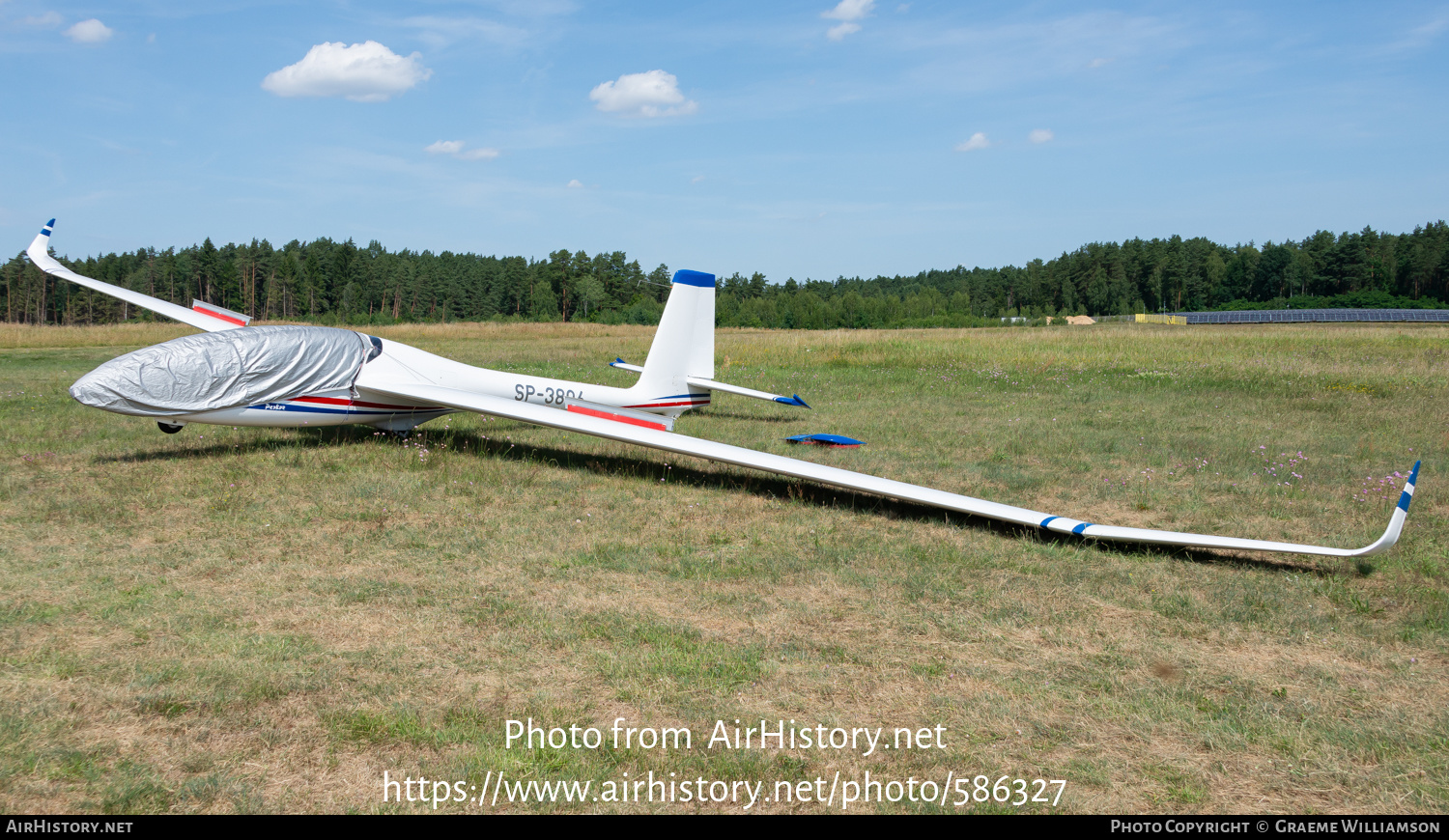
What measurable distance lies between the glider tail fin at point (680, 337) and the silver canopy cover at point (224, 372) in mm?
4064

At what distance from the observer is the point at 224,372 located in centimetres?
897

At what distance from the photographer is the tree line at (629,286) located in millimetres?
93562

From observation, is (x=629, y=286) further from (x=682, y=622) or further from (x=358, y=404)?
(x=682, y=622)

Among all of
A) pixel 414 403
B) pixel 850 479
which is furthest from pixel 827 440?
pixel 414 403

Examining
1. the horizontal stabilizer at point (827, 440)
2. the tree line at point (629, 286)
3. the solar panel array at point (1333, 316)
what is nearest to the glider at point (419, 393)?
the horizontal stabilizer at point (827, 440)

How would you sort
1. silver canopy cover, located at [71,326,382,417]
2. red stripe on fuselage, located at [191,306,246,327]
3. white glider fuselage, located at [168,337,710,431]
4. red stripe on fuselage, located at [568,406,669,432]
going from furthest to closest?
red stripe on fuselage, located at [191,306,246,327]
red stripe on fuselage, located at [568,406,669,432]
white glider fuselage, located at [168,337,710,431]
silver canopy cover, located at [71,326,382,417]

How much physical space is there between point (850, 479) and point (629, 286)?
318 ft

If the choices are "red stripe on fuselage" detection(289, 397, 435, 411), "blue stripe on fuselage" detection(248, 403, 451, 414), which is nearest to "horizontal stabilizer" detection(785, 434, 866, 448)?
"blue stripe on fuselage" detection(248, 403, 451, 414)

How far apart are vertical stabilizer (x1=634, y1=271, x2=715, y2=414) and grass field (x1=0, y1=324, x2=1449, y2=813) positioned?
1.24 meters

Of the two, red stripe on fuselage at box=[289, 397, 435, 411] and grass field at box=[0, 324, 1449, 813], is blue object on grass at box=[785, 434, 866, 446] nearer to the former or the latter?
grass field at box=[0, 324, 1449, 813]

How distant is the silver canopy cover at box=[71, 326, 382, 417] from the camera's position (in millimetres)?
8391

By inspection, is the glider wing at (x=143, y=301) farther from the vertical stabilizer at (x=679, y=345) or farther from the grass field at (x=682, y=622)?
the vertical stabilizer at (x=679, y=345)

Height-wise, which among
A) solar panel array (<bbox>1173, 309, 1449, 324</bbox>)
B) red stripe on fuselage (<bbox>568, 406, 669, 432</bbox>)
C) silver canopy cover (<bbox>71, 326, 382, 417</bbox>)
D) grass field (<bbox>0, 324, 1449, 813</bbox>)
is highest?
solar panel array (<bbox>1173, 309, 1449, 324</bbox>)

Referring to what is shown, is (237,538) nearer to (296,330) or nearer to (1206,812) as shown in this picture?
(296,330)
